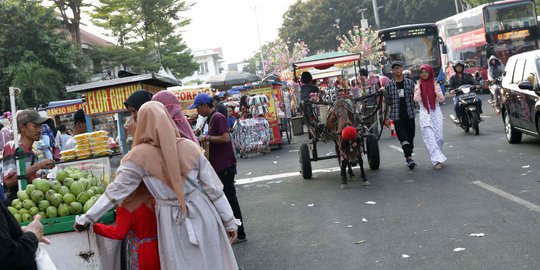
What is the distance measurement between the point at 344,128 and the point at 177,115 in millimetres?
5791

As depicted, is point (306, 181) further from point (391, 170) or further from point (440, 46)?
point (440, 46)

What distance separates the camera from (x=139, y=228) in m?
4.68

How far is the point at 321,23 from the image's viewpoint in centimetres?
7719

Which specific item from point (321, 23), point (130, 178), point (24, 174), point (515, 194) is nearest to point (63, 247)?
point (130, 178)

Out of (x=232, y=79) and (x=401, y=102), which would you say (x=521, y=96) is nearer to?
(x=401, y=102)

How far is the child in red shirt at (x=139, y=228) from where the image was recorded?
4652mm

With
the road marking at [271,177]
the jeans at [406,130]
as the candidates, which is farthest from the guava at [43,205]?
the road marking at [271,177]

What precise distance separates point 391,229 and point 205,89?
16946 mm

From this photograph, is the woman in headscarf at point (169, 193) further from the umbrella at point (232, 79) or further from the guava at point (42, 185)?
the umbrella at point (232, 79)

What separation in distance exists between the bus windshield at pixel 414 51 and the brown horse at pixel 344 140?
71.7 ft

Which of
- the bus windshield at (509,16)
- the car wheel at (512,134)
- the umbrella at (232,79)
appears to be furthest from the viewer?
the umbrella at (232,79)

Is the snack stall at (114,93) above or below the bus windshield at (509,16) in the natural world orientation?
below

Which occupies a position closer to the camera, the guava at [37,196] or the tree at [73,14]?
Result: the guava at [37,196]

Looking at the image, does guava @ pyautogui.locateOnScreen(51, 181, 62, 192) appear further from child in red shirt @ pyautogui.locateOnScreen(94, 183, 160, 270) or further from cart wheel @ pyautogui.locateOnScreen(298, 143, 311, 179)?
cart wheel @ pyautogui.locateOnScreen(298, 143, 311, 179)
